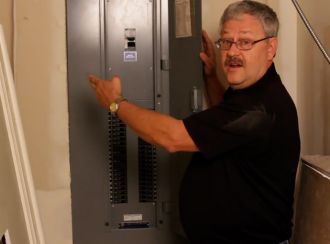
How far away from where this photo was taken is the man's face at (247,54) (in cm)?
144

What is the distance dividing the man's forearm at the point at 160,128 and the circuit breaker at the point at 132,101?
355mm

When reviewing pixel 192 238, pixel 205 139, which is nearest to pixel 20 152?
pixel 205 139

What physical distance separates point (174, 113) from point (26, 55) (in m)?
0.63

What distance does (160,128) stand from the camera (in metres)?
1.39

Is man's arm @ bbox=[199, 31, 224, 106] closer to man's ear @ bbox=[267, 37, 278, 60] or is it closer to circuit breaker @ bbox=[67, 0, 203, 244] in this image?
circuit breaker @ bbox=[67, 0, 203, 244]

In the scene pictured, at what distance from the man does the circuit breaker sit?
30 centimetres

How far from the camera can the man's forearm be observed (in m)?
1.37

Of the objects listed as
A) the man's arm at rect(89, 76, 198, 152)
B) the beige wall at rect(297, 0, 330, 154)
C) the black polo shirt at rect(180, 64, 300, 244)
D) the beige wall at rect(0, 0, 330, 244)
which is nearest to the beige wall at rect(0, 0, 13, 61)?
the beige wall at rect(0, 0, 330, 244)

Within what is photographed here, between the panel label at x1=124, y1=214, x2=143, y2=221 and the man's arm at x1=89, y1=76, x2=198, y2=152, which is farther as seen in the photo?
the panel label at x1=124, y1=214, x2=143, y2=221

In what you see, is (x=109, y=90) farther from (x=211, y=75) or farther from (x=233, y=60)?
(x=211, y=75)

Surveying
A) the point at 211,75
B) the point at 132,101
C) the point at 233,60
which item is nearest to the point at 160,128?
the point at 233,60

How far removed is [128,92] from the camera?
1.81 meters

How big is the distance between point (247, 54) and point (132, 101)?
0.56 m

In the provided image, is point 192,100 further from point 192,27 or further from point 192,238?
point 192,238
